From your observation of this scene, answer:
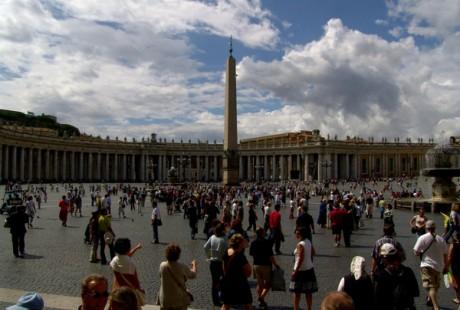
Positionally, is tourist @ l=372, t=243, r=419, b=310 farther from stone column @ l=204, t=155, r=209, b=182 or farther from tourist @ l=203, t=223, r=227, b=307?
stone column @ l=204, t=155, r=209, b=182

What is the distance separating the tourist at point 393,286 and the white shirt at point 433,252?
8.79ft

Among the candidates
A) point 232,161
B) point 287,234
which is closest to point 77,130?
point 232,161

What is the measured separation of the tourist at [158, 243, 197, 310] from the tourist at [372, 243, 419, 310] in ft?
6.79

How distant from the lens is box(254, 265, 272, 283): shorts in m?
7.50

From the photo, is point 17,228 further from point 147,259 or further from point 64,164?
point 64,164

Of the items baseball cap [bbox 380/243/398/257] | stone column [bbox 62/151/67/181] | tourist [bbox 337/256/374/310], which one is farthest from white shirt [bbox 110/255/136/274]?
stone column [bbox 62/151/67/181]

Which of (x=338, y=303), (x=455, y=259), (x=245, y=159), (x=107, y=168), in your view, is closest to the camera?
(x=338, y=303)

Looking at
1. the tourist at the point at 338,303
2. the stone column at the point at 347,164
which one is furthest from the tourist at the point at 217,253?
the stone column at the point at 347,164

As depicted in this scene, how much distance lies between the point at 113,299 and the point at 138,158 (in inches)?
4286

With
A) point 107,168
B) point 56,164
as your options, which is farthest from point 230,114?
point 107,168

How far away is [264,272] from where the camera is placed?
24.6ft

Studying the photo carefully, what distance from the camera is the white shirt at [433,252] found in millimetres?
7230

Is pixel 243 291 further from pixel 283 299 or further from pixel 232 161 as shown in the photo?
pixel 232 161

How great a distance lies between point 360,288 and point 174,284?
2.05 m
